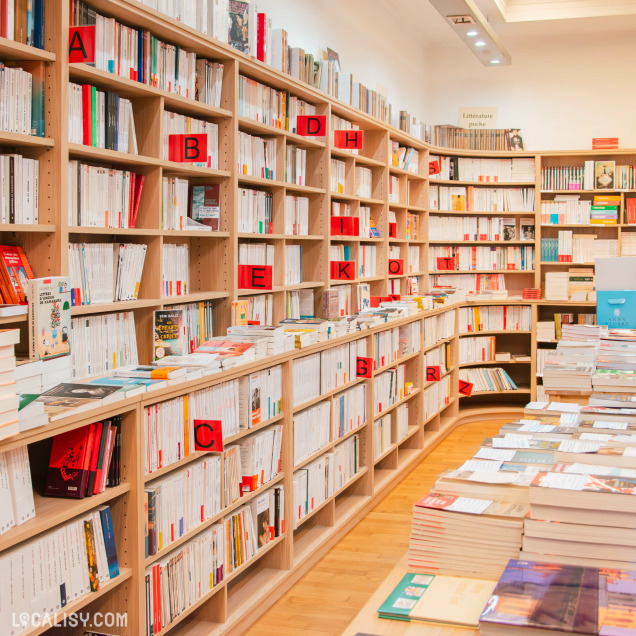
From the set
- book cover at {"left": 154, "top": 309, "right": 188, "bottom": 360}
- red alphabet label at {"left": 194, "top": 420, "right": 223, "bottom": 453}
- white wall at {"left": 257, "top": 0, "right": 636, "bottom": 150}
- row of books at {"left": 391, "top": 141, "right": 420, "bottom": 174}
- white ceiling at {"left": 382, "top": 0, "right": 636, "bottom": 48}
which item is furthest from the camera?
white wall at {"left": 257, "top": 0, "right": 636, "bottom": 150}

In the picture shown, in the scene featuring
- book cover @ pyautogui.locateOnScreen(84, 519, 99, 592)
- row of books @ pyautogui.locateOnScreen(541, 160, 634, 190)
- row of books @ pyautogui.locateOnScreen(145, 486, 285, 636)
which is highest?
row of books @ pyautogui.locateOnScreen(541, 160, 634, 190)

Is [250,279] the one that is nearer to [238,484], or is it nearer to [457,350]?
[238,484]

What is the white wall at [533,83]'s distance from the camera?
346 inches

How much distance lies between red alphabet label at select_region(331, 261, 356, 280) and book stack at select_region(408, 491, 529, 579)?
3708 millimetres

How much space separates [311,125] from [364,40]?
272cm

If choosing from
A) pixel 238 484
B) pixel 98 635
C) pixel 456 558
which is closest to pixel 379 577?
pixel 238 484

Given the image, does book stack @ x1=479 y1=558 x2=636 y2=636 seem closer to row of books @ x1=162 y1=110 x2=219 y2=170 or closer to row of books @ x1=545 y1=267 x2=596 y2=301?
row of books @ x1=162 y1=110 x2=219 y2=170

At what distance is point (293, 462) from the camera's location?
4.12 meters

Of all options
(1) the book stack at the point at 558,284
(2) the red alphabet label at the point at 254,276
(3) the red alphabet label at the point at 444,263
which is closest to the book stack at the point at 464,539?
(2) the red alphabet label at the point at 254,276

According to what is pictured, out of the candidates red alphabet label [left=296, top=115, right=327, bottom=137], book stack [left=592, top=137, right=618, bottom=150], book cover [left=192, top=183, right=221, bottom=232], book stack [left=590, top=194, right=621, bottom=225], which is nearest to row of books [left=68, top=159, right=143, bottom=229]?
book cover [left=192, top=183, right=221, bottom=232]

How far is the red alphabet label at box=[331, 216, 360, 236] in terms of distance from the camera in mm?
5623

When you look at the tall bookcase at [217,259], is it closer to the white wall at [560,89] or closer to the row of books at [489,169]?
the row of books at [489,169]

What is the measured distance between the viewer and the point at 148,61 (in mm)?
3562

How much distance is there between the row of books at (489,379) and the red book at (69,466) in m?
6.27
